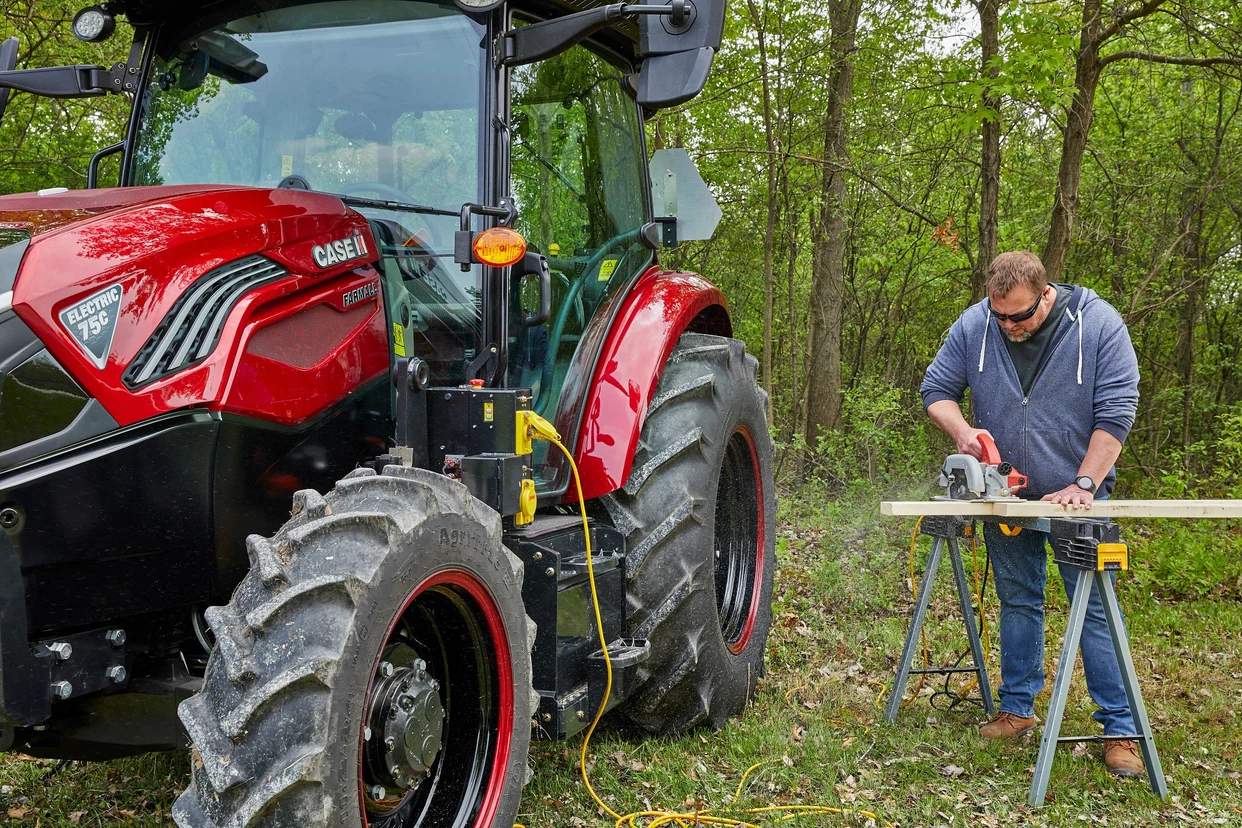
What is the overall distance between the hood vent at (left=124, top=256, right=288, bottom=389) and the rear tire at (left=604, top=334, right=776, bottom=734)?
62.9 inches

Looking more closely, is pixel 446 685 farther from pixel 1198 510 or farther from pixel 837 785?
pixel 1198 510

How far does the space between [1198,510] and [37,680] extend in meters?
3.84

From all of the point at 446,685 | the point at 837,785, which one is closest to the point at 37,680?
the point at 446,685

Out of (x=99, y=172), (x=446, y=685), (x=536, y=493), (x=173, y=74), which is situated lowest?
(x=446, y=685)

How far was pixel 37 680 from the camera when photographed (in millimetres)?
2217

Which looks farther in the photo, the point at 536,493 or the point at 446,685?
the point at 536,493

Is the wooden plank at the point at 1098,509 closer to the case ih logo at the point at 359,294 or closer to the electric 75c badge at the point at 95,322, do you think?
the case ih logo at the point at 359,294

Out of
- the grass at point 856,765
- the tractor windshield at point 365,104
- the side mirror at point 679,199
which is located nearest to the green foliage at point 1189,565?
the grass at point 856,765

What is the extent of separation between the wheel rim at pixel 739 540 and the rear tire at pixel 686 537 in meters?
0.02

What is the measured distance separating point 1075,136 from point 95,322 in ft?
26.3

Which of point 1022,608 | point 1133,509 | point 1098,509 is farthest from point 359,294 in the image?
point 1022,608

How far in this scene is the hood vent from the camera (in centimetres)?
243

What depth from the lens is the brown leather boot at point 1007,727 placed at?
4.46 meters

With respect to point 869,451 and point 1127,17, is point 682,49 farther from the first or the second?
point 869,451
